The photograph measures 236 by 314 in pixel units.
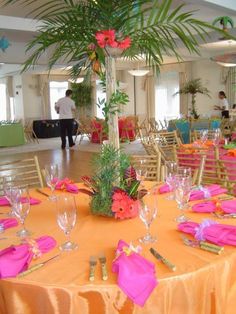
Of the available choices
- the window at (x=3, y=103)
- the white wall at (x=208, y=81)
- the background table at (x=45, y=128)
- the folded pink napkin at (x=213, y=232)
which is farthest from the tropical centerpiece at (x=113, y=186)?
the window at (x=3, y=103)

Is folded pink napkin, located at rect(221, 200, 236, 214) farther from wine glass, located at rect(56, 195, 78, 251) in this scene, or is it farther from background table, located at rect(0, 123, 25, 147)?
background table, located at rect(0, 123, 25, 147)

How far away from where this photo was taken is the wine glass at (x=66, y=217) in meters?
1.46

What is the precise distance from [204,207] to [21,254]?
0.96 metres

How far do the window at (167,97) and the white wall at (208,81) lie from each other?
0.96 metres

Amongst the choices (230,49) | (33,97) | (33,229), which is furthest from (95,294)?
(33,97)

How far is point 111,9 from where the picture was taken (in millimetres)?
1814

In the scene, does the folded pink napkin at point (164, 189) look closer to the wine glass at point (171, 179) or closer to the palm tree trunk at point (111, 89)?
the wine glass at point (171, 179)

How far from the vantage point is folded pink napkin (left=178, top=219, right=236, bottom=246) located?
1.46 m

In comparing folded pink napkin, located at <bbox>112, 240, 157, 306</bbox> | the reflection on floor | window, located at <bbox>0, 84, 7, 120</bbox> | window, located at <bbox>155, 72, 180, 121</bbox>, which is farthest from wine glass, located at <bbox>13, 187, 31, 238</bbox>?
window, located at <bbox>0, 84, 7, 120</bbox>

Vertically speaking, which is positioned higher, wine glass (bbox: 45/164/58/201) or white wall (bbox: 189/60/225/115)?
white wall (bbox: 189/60/225/115)

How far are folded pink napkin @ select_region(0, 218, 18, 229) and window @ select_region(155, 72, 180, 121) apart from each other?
12.8 m

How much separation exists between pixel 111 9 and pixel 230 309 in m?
1.44

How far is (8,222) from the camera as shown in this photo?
1.79 meters

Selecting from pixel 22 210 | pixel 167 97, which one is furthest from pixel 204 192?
pixel 167 97
